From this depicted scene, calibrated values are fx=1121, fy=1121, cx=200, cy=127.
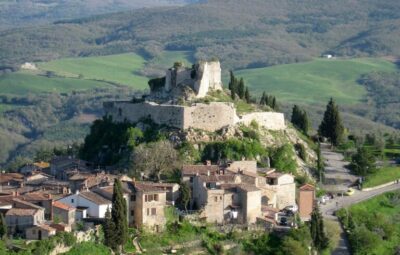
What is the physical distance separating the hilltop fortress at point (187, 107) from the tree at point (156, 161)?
359cm

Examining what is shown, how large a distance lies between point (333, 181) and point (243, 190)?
14.5 metres

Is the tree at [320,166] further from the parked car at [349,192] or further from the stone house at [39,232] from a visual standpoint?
the stone house at [39,232]

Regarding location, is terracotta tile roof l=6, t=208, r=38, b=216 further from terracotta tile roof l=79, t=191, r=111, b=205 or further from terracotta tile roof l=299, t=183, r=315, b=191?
terracotta tile roof l=299, t=183, r=315, b=191

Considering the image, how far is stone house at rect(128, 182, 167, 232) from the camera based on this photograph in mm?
56531

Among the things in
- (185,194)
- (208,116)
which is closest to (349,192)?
(208,116)

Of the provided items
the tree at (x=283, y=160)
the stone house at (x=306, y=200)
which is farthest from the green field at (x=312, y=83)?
the stone house at (x=306, y=200)

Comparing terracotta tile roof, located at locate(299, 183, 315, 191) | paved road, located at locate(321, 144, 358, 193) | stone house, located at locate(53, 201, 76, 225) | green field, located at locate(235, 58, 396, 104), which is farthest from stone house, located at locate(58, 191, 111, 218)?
green field, located at locate(235, 58, 396, 104)

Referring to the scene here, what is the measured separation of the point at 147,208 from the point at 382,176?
77.6 feet

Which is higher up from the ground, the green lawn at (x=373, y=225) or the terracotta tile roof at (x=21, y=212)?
the terracotta tile roof at (x=21, y=212)

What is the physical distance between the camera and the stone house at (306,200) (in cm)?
6384

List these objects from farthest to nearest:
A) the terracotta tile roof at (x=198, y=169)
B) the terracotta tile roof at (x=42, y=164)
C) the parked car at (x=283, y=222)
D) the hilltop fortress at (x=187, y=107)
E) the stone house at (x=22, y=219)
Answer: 1. the terracotta tile roof at (x=42, y=164)
2. the hilltop fortress at (x=187, y=107)
3. the terracotta tile roof at (x=198, y=169)
4. the parked car at (x=283, y=222)
5. the stone house at (x=22, y=219)

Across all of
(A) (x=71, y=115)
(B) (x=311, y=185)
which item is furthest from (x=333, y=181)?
(A) (x=71, y=115)

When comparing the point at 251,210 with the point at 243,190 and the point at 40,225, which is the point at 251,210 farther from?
the point at 40,225

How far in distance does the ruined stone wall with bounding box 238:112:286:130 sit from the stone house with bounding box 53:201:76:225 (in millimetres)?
18666
